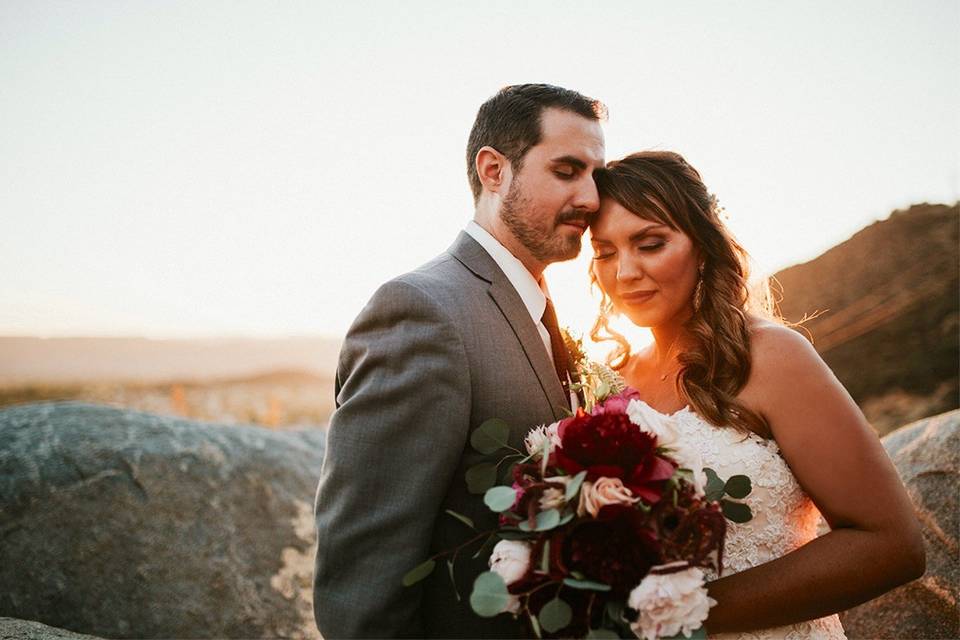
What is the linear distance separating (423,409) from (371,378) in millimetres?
223

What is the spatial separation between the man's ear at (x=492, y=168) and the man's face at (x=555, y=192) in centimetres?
8

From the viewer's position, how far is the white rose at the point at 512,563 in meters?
1.77

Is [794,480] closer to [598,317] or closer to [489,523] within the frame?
[489,523]

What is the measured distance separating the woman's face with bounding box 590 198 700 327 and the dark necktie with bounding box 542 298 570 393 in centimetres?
52

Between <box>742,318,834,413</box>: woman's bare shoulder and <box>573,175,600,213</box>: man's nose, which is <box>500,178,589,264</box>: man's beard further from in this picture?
<box>742,318,834,413</box>: woman's bare shoulder

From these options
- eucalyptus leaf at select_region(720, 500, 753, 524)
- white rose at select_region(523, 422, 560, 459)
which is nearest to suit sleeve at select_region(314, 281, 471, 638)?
white rose at select_region(523, 422, 560, 459)

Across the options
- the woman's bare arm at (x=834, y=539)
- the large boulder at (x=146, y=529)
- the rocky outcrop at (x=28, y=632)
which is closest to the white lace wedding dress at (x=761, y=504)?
the woman's bare arm at (x=834, y=539)

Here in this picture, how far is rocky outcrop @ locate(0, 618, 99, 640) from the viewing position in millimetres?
2432

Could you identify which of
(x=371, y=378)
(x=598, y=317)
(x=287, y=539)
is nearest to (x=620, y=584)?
(x=371, y=378)

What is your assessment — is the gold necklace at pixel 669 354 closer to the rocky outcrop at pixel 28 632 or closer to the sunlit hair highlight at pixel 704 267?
the sunlit hair highlight at pixel 704 267

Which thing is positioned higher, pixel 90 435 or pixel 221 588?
pixel 90 435

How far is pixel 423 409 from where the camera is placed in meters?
2.14

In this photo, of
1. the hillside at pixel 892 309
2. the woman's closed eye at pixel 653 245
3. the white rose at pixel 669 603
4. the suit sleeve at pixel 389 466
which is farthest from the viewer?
the hillside at pixel 892 309

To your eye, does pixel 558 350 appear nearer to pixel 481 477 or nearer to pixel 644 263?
pixel 644 263
